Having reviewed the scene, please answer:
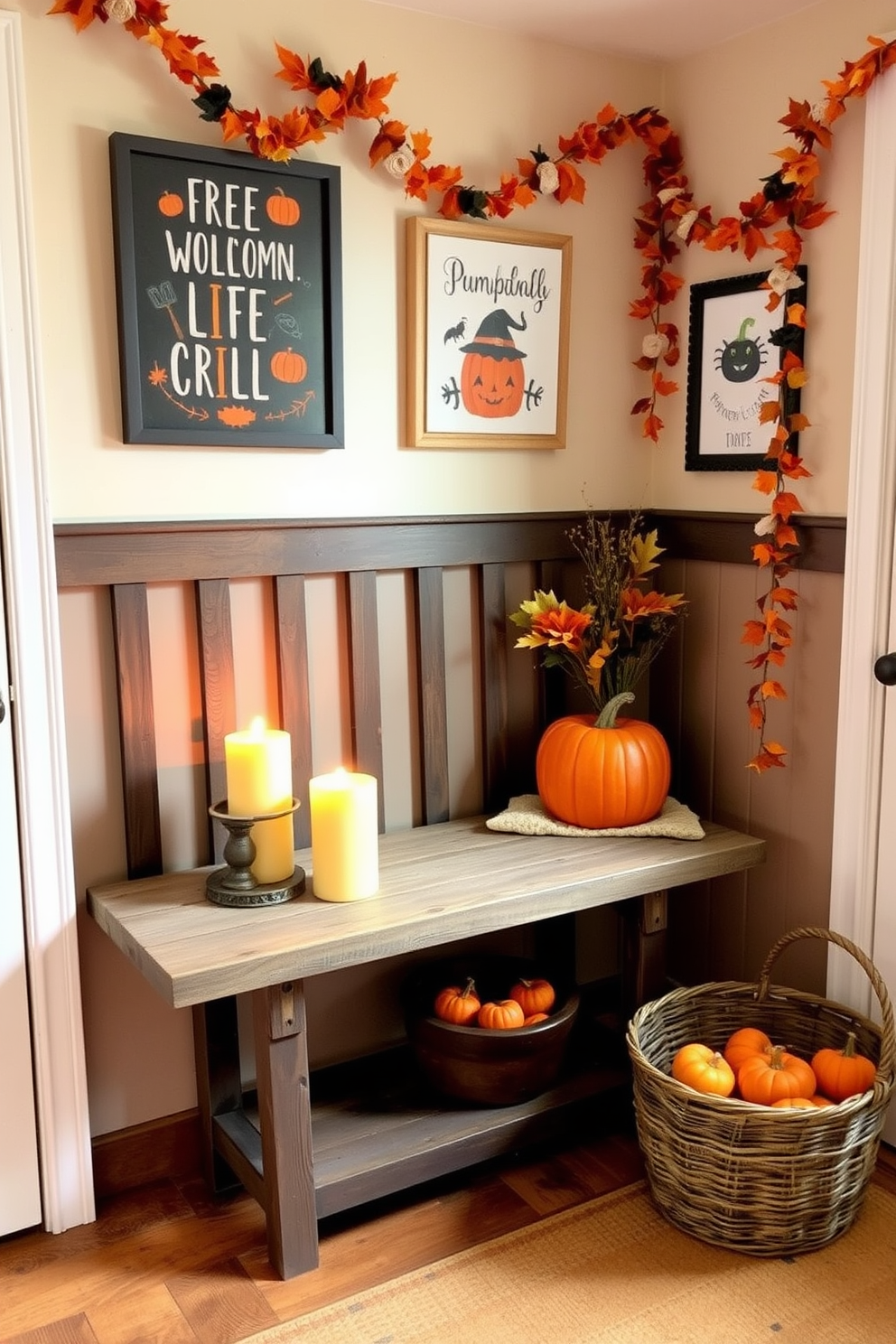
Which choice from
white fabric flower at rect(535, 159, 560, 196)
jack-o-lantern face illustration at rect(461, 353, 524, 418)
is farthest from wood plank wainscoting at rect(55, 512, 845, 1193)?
white fabric flower at rect(535, 159, 560, 196)

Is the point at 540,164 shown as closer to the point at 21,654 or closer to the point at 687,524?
Result: the point at 687,524

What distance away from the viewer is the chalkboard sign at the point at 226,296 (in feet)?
6.51

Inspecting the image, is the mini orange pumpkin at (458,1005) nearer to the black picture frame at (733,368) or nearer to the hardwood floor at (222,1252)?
the hardwood floor at (222,1252)

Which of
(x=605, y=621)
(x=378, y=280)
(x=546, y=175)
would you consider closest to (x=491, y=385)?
(x=378, y=280)

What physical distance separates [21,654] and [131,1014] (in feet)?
2.34

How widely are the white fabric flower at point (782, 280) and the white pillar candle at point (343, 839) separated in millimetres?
1223

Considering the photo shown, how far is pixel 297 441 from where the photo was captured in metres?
2.18

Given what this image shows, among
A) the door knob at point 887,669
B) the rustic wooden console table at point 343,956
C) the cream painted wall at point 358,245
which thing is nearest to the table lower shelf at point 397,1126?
the rustic wooden console table at point 343,956

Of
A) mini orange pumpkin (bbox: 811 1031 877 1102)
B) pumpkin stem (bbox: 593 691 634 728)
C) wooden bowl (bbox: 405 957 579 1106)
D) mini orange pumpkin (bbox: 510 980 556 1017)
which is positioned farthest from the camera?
pumpkin stem (bbox: 593 691 634 728)

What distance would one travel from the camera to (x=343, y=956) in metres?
1.87

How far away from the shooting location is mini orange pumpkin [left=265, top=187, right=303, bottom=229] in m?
2.10

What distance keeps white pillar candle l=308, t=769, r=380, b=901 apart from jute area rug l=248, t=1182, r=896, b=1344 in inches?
25.4

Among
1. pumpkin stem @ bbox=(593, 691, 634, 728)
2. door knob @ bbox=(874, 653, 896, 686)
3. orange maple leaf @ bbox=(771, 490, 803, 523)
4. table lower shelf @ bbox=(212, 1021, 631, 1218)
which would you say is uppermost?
orange maple leaf @ bbox=(771, 490, 803, 523)

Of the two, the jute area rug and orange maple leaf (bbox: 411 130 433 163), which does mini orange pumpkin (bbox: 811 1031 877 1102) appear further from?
orange maple leaf (bbox: 411 130 433 163)
